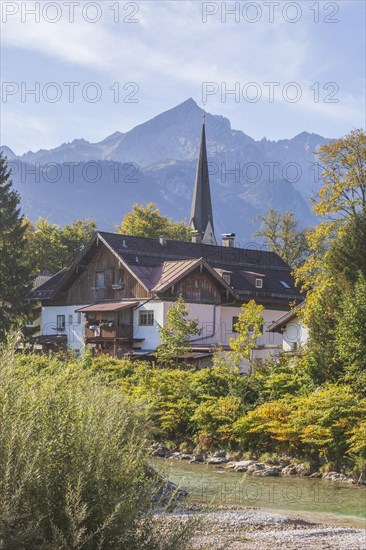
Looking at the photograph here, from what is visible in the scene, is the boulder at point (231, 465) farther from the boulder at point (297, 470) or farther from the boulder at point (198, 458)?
the boulder at point (297, 470)

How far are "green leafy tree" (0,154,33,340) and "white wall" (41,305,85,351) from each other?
7.35ft

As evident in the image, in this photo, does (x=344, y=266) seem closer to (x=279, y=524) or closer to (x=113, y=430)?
(x=279, y=524)

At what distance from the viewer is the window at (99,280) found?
5118 cm

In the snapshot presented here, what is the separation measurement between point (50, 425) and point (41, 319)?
5162 cm

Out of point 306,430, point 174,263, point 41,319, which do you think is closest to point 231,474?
point 306,430

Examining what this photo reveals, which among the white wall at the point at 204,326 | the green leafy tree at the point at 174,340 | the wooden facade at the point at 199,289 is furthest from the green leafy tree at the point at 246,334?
the wooden facade at the point at 199,289

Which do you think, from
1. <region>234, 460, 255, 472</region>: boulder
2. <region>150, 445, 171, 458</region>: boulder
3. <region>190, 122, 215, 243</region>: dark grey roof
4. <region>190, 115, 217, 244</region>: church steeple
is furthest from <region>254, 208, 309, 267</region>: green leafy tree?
<region>234, 460, 255, 472</region>: boulder

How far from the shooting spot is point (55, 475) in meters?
6.89

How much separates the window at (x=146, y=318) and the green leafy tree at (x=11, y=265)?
30.9 feet

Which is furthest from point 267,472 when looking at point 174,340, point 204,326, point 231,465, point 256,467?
point 204,326

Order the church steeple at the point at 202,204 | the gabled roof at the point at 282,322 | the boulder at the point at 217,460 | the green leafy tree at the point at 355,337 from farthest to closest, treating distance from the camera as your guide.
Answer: the church steeple at the point at 202,204 < the gabled roof at the point at 282,322 < the green leafy tree at the point at 355,337 < the boulder at the point at 217,460

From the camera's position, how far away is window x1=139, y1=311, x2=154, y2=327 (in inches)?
1830

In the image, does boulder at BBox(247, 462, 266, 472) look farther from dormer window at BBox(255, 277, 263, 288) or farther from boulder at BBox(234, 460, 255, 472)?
dormer window at BBox(255, 277, 263, 288)

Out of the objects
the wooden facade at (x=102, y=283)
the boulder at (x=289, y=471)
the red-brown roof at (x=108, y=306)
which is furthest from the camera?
the wooden facade at (x=102, y=283)
